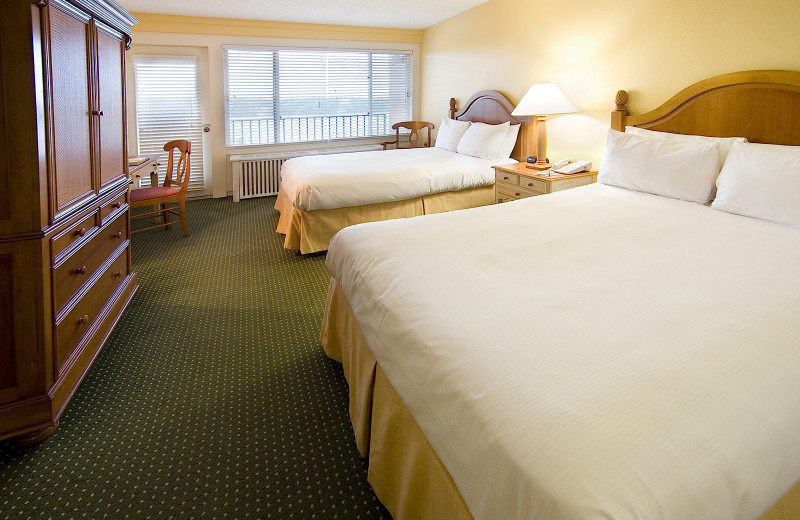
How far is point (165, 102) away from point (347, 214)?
11.2ft

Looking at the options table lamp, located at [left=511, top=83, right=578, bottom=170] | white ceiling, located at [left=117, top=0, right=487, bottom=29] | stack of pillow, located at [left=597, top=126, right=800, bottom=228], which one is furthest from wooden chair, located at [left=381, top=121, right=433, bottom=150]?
stack of pillow, located at [left=597, top=126, right=800, bottom=228]

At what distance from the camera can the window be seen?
6316mm

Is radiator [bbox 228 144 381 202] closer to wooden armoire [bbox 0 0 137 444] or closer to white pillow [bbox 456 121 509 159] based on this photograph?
white pillow [bbox 456 121 509 159]

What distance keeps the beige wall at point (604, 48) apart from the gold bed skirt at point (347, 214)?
0.94 metres

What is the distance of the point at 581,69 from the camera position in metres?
4.07

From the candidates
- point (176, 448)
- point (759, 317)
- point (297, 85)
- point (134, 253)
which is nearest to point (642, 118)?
point (759, 317)

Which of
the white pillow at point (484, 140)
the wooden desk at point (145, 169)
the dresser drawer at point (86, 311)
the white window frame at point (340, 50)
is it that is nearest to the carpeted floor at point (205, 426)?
the dresser drawer at point (86, 311)

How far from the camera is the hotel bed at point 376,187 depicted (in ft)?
13.4

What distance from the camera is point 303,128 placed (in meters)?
6.77

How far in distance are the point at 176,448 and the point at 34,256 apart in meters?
0.89

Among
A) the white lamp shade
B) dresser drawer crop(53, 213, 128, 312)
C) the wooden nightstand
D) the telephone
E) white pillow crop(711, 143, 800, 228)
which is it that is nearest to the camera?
dresser drawer crop(53, 213, 128, 312)

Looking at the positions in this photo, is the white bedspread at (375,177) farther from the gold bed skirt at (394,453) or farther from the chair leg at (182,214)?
the gold bed skirt at (394,453)

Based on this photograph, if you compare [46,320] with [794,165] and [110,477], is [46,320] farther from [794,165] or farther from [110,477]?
[794,165]

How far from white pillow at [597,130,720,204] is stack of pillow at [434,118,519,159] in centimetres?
166
